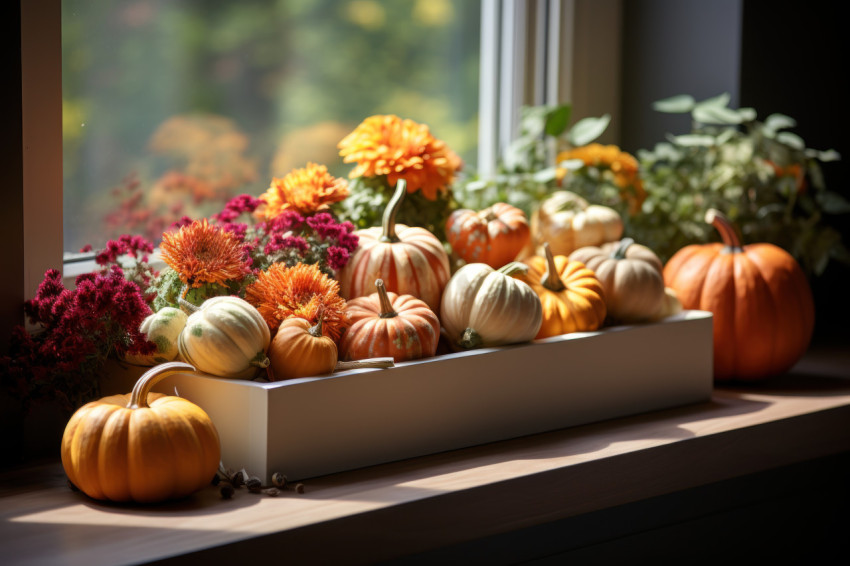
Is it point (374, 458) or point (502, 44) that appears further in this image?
point (502, 44)

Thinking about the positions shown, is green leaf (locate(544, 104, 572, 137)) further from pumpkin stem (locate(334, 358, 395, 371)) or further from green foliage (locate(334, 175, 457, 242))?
pumpkin stem (locate(334, 358, 395, 371))

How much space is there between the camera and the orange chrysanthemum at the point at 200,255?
114 centimetres

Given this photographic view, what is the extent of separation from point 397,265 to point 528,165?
0.59m

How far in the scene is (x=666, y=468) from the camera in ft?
4.13

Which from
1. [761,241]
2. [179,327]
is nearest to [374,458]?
[179,327]

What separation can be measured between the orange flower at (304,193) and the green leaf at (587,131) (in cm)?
61

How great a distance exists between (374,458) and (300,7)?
2.80ft

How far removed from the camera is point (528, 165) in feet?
5.82

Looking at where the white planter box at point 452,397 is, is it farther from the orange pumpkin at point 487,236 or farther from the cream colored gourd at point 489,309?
the orange pumpkin at point 487,236

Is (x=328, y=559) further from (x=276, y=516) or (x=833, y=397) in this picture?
(x=833, y=397)

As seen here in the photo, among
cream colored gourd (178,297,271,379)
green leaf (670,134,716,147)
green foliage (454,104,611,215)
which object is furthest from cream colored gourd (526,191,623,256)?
cream colored gourd (178,297,271,379)

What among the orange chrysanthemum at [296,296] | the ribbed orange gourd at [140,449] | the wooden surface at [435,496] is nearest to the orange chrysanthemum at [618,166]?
the wooden surface at [435,496]

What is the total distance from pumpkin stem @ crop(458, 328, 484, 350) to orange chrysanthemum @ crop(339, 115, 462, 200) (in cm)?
29

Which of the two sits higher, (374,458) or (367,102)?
(367,102)
